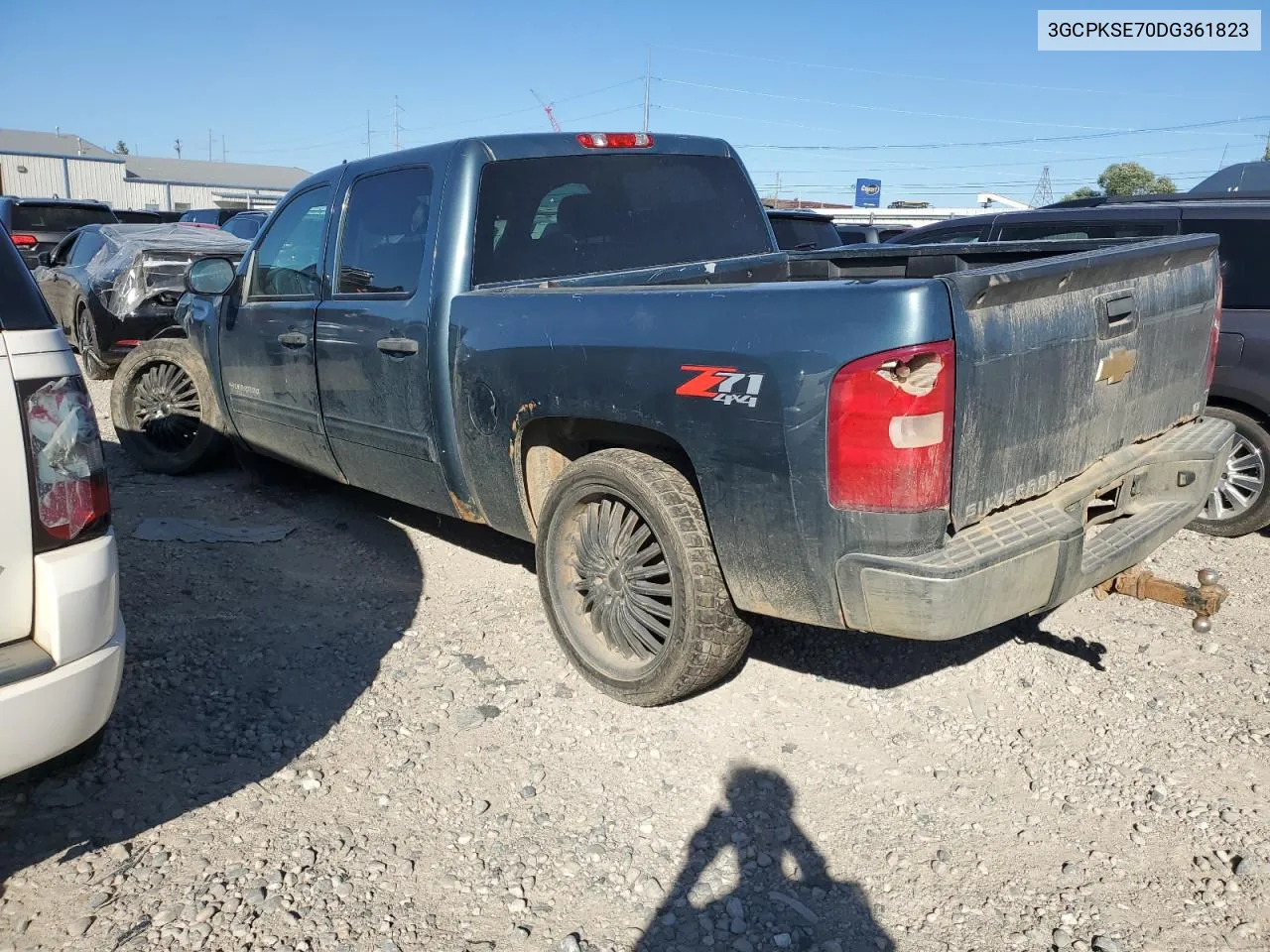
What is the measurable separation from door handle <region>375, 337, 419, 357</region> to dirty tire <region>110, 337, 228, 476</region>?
2.58m

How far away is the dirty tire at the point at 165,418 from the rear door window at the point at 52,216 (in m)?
8.80

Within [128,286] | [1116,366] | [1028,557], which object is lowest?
[1028,557]

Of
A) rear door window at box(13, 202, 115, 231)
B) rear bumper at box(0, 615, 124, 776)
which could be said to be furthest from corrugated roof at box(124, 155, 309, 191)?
rear bumper at box(0, 615, 124, 776)

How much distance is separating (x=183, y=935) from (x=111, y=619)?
2.61 ft

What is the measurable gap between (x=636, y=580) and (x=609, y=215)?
5.71 feet

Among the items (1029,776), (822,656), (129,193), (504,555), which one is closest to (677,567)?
(822,656)

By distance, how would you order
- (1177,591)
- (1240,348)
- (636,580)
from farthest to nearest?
(1240,348) < (636,580) < (1177,591)

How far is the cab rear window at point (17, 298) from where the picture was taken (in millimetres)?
2309

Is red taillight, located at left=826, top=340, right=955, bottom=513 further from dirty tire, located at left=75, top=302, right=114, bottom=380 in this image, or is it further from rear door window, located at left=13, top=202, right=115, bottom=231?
rear door window, located at left=13, top=202, right=115, bottom=231

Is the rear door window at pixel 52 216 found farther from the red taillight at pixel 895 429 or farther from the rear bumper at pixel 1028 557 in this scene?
the rear bumper at pixel 1028 557

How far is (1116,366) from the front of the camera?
3.15m

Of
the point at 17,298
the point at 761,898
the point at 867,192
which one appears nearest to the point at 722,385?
the point at 761,898

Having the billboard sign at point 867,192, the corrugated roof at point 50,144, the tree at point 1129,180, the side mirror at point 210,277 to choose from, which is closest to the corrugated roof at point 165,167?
the corrugated roof at point 50,144

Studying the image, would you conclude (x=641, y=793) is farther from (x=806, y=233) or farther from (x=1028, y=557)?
(x=806, y=233)
